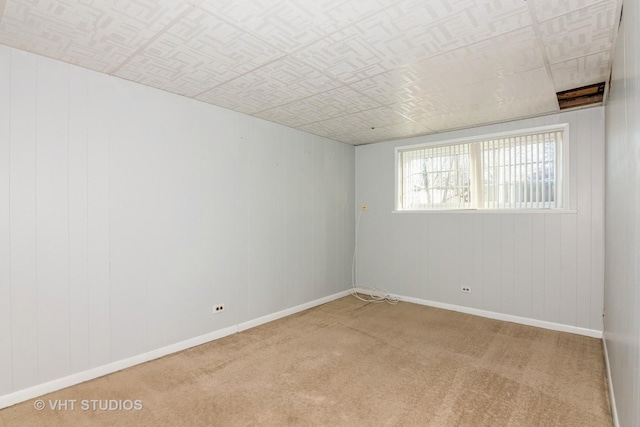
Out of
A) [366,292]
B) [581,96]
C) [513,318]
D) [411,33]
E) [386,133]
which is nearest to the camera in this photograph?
[411,33]

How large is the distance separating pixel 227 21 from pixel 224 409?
2416mm

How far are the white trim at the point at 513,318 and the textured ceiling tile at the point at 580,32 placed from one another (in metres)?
2.74

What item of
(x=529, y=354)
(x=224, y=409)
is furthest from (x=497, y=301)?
(x=224, y=409)

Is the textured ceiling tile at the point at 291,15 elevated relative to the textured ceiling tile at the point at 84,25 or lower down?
elevated

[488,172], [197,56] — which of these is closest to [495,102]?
[488,172]

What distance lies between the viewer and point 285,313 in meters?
4.08

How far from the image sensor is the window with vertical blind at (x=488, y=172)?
3.64m

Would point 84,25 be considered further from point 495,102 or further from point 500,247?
point 500,247

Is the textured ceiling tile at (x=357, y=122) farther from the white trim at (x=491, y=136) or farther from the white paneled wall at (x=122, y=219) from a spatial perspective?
the white trim at (x=491, y=136)

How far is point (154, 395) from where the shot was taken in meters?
2.29

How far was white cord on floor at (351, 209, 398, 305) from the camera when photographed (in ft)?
15.8

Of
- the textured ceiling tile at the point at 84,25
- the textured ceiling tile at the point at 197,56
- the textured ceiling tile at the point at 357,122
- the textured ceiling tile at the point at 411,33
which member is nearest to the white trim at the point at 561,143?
the textured ceiling tile at the point at 357,122

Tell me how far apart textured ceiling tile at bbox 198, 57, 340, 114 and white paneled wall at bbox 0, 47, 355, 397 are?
0.28m

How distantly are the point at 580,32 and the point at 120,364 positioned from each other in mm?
4039
